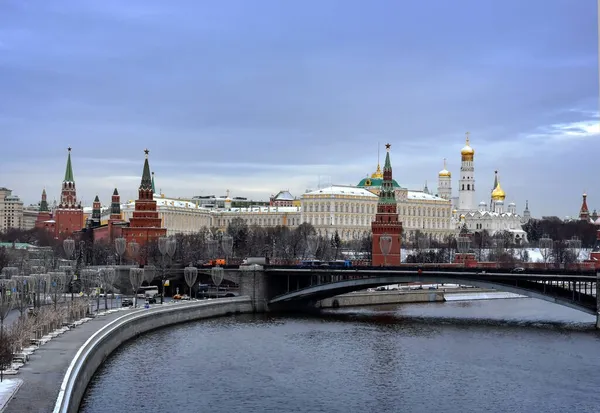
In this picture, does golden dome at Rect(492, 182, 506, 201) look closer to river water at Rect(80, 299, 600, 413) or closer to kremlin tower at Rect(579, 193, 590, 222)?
kremlin tower at Rect(579, 193, 590, 222)

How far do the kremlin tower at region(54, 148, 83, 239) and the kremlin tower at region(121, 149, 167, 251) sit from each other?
140 feet

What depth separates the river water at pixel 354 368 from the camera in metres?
31.1

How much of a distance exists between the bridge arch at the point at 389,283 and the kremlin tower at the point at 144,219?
112 ft

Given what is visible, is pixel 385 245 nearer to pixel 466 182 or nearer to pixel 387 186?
pixel 387 186

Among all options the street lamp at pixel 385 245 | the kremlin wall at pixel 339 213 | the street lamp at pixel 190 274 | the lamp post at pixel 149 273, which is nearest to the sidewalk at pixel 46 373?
the street lamp at pixel 190 274

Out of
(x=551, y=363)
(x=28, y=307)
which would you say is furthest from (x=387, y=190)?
(x=551, y=363)

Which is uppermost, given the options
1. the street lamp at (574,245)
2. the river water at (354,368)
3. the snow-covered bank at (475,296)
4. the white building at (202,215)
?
the white building at (202,215)

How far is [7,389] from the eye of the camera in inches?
1018

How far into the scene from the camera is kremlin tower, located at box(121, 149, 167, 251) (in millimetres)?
94125

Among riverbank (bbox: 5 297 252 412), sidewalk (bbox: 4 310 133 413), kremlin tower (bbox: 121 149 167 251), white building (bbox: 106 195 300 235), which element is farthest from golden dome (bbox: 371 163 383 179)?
sidewalk (bbox: 4 310 133 413)

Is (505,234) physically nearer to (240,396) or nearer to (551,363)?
(551,363)

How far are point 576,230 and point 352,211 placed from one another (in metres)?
30.3

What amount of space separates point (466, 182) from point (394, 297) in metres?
101

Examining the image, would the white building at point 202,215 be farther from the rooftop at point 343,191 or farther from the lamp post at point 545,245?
the lamp post at point 545,245
